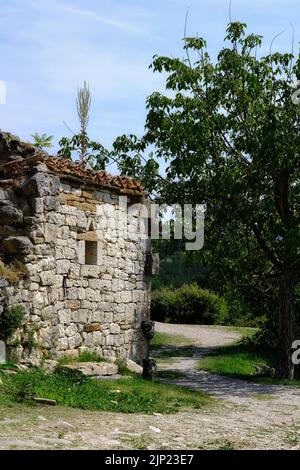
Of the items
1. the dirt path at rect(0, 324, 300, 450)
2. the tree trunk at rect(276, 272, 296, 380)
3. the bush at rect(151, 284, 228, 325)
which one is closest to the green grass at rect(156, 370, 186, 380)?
the tree trunk at rect(276, 272, 296, 380)

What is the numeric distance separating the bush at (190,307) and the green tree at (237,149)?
35.9ft

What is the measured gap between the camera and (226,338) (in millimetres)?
22250

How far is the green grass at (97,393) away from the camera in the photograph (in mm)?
8789

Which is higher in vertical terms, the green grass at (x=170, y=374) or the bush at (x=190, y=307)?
the bush at (x=190, y=307)

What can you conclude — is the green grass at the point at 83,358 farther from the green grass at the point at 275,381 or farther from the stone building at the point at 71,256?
the green grass at the point at 275,381

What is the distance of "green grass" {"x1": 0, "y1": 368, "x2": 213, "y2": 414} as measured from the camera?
28.8ft

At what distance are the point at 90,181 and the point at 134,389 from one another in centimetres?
385

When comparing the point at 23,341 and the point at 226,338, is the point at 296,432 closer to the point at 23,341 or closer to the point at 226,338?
the point at 23,341

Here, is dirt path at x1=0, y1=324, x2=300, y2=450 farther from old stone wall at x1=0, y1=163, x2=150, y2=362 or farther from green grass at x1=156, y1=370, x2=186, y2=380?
green grass at x1=156, y1=370, x2=186, y2=380

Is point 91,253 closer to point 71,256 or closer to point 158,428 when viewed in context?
point 71,256

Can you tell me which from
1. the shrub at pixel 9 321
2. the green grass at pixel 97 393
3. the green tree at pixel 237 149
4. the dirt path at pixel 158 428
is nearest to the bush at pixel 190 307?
the green tree at pixel 237 149

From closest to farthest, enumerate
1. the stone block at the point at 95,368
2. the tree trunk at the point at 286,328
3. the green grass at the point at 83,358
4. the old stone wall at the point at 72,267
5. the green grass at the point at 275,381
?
the old stone wall at the point at 72,267 < the stone block at the point at 95,368 < the green grass at the point at 83,358 < the green grass at the point at 275,381 < the tree trunk at the point at 286,328

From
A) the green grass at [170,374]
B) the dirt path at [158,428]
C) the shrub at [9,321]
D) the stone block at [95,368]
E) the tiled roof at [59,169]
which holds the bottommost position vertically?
the green grass at [170,374]

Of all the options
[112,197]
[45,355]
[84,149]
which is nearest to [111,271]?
[112,197]
